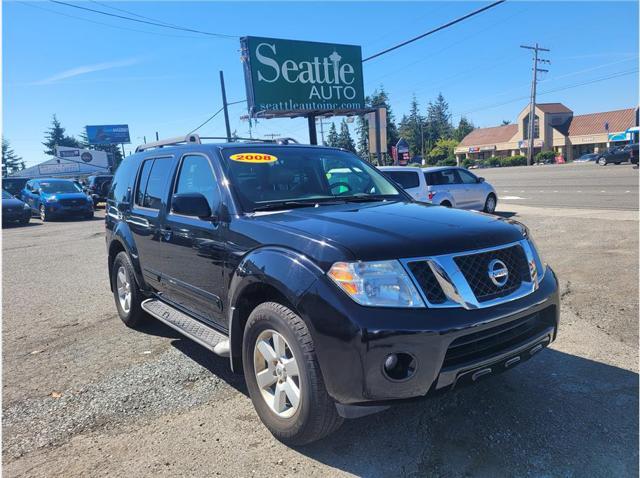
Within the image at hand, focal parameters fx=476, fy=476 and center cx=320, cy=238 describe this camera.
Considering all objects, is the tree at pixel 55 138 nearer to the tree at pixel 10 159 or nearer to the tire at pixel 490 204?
the tree at pixel 10 159

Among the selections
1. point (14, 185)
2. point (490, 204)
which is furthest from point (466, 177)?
point (14, 185)

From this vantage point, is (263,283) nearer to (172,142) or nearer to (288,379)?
(288,379)

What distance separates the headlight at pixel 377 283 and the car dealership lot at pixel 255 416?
1.00 meters

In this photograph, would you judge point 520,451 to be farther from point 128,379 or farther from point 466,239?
point 128,379

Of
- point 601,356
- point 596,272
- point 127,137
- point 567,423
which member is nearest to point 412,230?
point 567,423

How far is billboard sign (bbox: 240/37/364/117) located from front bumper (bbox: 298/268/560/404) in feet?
60.9

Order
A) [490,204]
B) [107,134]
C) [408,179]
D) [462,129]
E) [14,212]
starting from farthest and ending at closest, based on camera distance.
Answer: [462,129], [107,134], [14,212], [490,204], [408,179]

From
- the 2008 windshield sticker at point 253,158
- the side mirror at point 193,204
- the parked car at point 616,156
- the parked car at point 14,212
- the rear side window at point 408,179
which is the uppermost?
the 2008 windshield sticker at point 253,158

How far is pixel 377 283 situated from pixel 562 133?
284 feet

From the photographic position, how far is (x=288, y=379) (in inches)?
113

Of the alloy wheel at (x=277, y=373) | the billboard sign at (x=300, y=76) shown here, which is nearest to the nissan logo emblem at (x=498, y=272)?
the alloy wheel at (x=277, y=373)

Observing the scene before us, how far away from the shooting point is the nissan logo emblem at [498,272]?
2.78 meters

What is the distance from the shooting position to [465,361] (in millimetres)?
2600

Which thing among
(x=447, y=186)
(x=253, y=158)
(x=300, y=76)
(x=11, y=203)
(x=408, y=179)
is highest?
(x=300, y=76)
